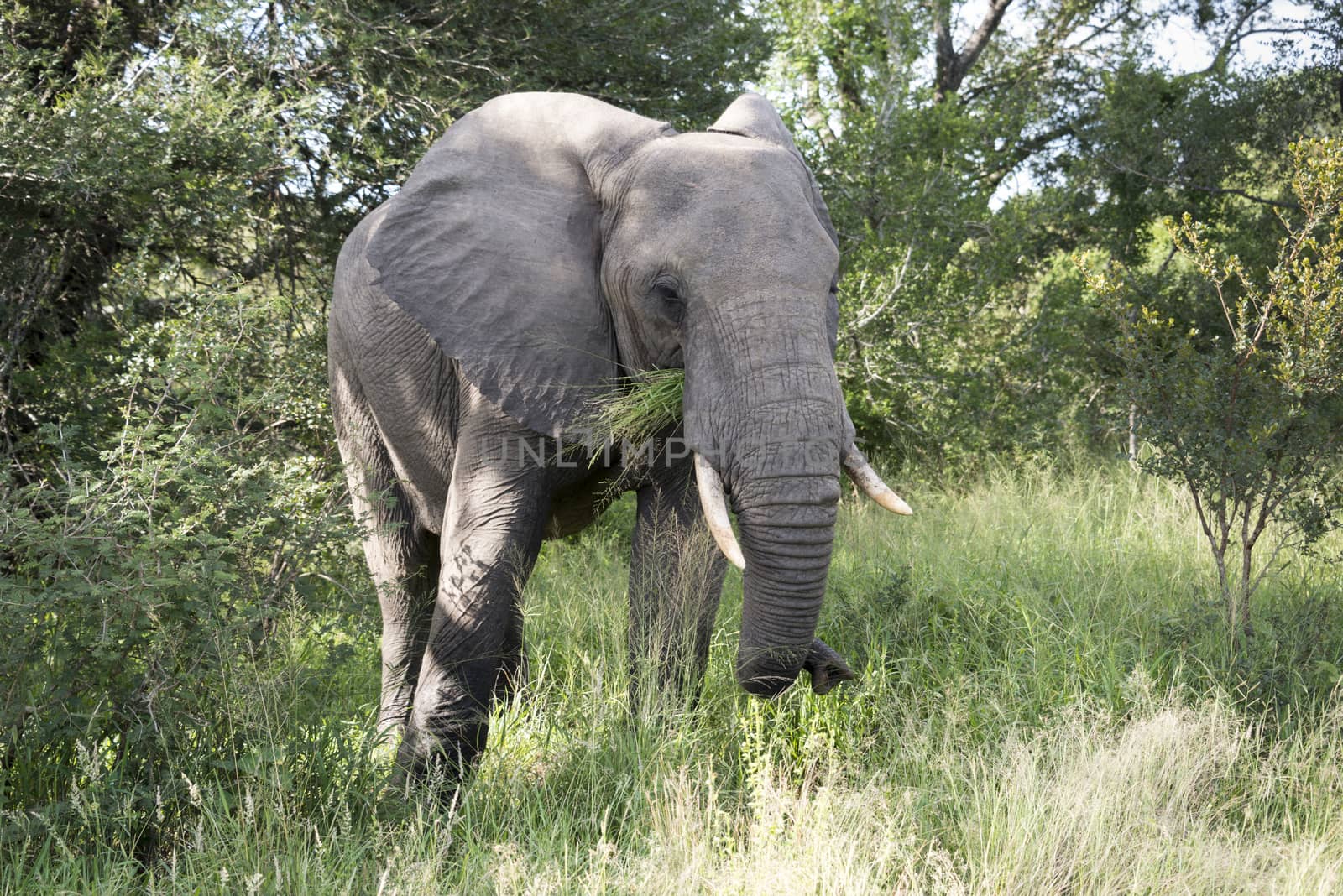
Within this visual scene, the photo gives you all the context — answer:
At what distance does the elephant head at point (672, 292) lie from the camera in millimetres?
3244

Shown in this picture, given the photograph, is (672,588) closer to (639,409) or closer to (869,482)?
(639,409)

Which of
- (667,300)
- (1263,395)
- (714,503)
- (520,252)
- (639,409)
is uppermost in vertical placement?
(520,252)

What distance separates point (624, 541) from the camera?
8125 mm

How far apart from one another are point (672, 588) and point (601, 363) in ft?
2.74

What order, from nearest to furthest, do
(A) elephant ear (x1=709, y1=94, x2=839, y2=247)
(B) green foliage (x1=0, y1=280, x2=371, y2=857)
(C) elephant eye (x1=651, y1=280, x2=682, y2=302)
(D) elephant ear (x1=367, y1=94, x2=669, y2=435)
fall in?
(B) green foliage (x1=0, y1=280, x2=371, y2=857), (C) elephant eye (x1=651, y1=280, x2=682, y2=302), (D) elephant ear (x1=367, y1=94, x2=669, y2=435), (A) elephant ear (x1=709, y1=94, x2=839, y2=247)

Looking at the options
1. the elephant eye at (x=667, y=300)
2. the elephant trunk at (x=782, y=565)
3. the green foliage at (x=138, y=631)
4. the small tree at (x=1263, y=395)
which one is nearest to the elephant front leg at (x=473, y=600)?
the green foliage at (x=138, y=631)

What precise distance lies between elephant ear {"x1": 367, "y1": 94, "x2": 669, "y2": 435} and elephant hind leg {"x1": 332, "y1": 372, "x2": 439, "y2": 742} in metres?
1.05

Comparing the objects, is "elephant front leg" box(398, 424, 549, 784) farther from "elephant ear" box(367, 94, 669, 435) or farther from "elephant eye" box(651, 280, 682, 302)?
"elephant eye" box(651, 280, 682, 302)

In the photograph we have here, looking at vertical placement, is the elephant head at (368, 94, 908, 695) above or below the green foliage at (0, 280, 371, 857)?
above

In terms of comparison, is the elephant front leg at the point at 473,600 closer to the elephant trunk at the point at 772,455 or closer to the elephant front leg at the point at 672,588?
the elephant front leg at the point at 672,588

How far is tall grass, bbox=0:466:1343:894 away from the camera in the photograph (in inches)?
118

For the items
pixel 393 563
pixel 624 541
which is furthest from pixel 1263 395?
pixel 624 541

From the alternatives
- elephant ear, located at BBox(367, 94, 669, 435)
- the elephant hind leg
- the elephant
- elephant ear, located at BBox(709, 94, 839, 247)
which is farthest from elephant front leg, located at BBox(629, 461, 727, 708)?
the elephant hind leg

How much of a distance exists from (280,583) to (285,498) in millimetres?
322
